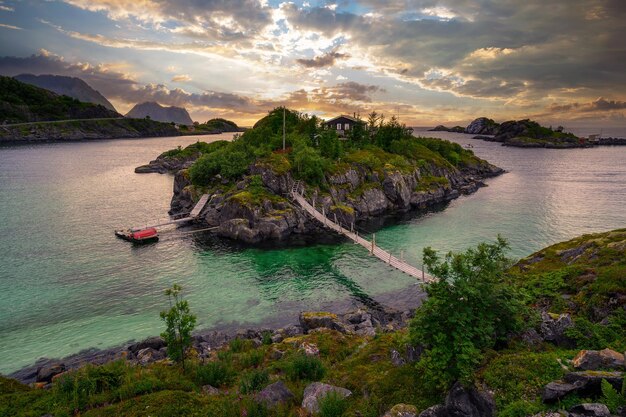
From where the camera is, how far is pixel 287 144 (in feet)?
291

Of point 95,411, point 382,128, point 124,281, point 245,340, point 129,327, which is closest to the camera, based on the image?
point 95,411

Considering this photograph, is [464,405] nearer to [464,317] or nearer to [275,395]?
[464,317]

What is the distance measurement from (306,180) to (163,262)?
3190 centimetres

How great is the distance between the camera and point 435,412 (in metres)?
11.9

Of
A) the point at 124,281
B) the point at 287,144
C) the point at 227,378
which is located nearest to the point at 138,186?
the point at 287,144

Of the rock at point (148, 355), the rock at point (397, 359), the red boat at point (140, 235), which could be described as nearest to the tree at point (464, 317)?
the rock at point (397, 359)

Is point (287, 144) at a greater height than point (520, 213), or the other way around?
point (287, 144)

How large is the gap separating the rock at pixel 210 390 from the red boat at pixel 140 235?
1633 inches

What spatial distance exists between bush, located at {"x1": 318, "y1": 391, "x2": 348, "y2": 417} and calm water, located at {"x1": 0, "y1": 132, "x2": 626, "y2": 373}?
20.4 meters

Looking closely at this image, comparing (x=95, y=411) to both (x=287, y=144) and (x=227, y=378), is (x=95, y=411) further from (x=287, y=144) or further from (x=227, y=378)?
(x=287, y=144)

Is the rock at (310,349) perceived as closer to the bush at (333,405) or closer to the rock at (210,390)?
the rock at (210,390)

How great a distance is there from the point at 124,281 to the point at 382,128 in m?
88.6

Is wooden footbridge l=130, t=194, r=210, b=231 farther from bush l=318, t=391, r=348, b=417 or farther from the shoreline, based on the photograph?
bush l=318, t=391, r=348, b=417

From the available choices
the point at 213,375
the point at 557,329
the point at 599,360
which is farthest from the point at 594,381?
the point at 213,375
